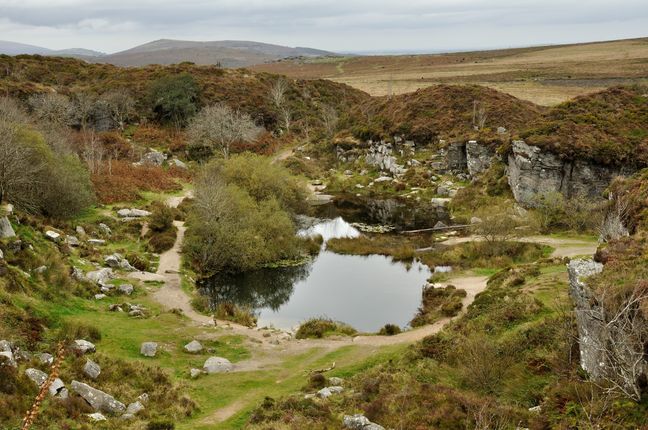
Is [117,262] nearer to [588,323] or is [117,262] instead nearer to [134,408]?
[134,408]

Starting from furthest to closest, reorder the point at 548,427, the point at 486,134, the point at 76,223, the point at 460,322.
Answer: the point at 486,134 < the point at 76,223 < the point at 460,322 < the point at 548,427

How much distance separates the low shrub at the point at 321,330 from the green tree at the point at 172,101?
181ft

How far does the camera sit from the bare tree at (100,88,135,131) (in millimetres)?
74688

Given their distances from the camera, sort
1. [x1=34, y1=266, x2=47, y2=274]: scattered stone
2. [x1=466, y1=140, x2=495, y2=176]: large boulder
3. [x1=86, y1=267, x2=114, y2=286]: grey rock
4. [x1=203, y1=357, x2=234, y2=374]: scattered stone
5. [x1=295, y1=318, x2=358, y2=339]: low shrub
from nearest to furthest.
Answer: [x1=203, y1=357, x2=234, y2=374]: scattered stone < [x1=34, y1=266, x2=47, y2=274]: scattered stone < [x1=295, y1=318, x2=358, y2=339]: low shrub < [x1=86, y1=267, x2=114, y2=286]: grey rock < [x1=466, y1=140, x2=495, y2=176]: large boulder

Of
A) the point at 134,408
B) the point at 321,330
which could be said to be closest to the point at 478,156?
the point at 321,330

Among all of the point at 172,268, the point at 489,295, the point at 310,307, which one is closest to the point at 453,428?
the point at 489,295

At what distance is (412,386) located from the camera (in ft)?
60.8

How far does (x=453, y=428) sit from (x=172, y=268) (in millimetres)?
25674

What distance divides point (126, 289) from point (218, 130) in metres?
40.1

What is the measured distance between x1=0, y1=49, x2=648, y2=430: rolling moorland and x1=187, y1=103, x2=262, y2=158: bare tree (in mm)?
375

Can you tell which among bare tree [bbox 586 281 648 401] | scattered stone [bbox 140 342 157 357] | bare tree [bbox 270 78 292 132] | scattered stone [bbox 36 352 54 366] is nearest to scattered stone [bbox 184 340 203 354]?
scattered stone [bbox 140 342 157 357]

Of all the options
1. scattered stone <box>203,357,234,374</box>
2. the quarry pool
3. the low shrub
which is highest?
scattered stone <box>203,357,234,374</box>

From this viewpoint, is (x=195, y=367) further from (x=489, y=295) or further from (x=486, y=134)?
(x=486, y=134)

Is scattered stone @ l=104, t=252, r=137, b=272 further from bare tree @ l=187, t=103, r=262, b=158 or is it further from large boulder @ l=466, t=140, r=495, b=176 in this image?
large boulder @ l=466, t=140, r=495, b=176
